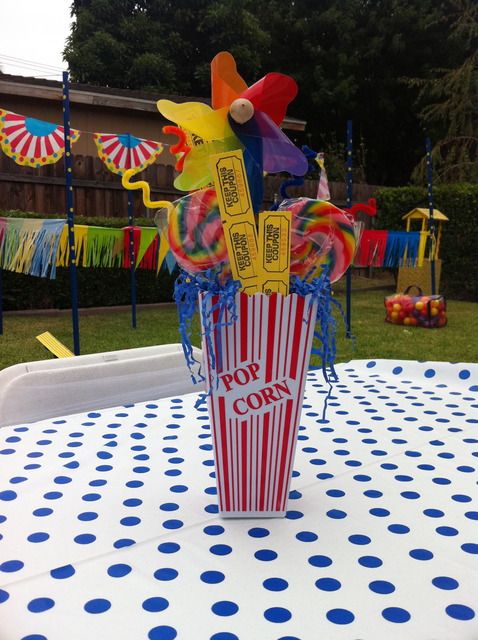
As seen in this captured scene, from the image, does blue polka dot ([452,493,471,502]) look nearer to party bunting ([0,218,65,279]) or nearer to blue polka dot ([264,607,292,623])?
blue polka dot ([264,607,292,623])

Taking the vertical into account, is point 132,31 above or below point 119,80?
above

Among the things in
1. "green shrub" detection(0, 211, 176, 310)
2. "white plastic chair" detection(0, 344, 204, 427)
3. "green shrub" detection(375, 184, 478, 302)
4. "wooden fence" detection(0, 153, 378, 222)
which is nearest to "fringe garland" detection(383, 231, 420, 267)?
"wooden fence" detection(0, 153, 378, 222)

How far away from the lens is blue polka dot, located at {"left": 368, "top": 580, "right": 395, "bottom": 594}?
86 centimetres

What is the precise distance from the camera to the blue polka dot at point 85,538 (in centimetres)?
98

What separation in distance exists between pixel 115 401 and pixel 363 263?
330cm

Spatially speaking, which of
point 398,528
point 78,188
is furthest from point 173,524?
point 78,188

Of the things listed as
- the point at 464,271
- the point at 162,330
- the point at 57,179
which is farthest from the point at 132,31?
the point at 162,330

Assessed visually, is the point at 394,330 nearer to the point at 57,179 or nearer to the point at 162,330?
the point at 162,330

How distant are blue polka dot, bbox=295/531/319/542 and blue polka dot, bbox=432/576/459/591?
8.1 inches

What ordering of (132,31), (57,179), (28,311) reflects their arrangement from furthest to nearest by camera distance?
(132,31) < (57,179) < (28,311)

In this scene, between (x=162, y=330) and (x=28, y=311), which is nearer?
(x=162, y=330)

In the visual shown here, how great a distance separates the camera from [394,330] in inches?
199

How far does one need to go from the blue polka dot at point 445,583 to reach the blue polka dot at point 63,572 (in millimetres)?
531

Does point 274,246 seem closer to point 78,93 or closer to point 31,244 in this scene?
point 31,244
